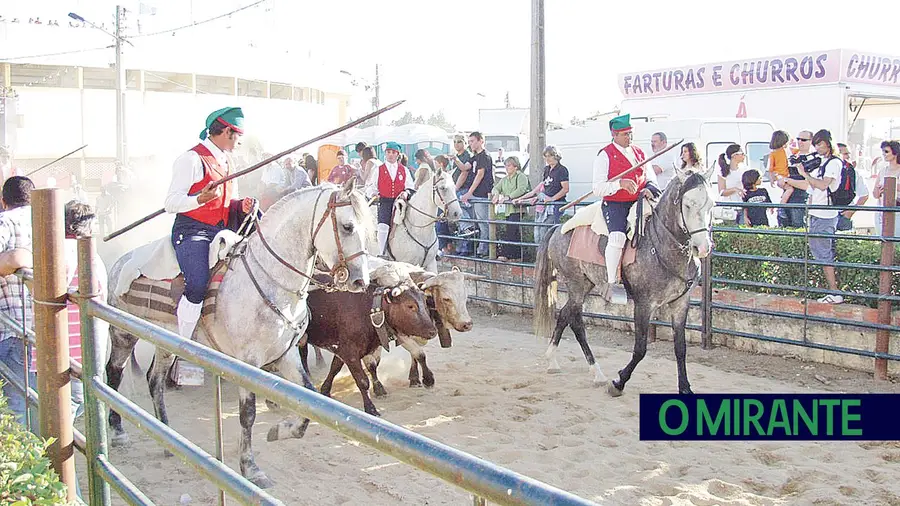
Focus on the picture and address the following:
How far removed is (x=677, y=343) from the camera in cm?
730

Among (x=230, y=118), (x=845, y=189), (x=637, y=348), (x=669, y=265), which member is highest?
(x=230, y=118)

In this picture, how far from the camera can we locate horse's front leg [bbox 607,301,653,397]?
24.2 feet

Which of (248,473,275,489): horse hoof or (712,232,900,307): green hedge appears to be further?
(712,232,900,307): green hedge

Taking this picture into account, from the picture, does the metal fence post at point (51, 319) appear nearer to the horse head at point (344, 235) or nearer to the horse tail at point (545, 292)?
the horse head at point (344, 235)

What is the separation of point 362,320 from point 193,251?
5.44 feet

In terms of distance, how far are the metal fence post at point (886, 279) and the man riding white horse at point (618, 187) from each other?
6.54 feet

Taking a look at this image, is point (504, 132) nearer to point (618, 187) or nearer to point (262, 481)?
point (618, 187)

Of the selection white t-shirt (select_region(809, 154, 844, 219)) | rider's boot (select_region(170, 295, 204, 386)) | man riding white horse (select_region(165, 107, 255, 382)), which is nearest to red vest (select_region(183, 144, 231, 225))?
man riding white horse (select_region(165, 107, 255, 382))

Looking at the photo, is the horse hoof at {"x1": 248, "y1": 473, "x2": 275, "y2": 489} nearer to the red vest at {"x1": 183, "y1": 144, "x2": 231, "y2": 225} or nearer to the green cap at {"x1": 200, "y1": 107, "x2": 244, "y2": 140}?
the red vest at {"x1": 183, "y1": 144, "x2": 231, "y2": 225}

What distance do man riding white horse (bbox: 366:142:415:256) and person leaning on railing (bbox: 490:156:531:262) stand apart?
1333 mm

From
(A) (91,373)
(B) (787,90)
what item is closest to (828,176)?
(A) (91,373)

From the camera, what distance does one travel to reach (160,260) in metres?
5.66

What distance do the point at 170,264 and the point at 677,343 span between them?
431 centimetres

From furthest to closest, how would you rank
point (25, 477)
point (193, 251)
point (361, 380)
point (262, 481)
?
point (361, 380) < point (193, 251) < point (262, 481) < point (25, 477)
